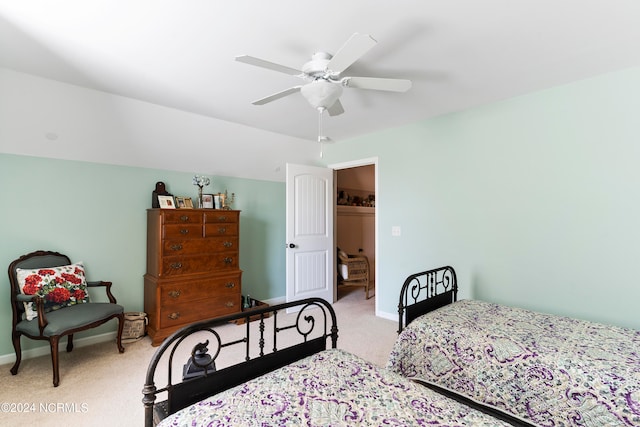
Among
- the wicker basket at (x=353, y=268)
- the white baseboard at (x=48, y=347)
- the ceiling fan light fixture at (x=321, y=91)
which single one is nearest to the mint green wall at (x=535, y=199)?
the wicker basket at (x=353, y=268)

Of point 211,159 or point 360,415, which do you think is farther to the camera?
point 211,159

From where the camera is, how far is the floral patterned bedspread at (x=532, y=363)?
149 centimetres

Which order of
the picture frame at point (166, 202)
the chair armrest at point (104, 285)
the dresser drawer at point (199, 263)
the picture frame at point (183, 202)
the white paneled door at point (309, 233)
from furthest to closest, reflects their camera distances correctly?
the white paneled door at point (309, 233), the picture frame at point (183, 202), the picture frame at point (166, 202), the dresser drawer at point (199, 263), the chair armrest at point (104, 285)

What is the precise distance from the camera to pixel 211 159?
4.01 meters

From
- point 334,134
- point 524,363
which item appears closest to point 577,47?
point 524,363

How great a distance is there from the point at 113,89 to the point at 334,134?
8.34ft

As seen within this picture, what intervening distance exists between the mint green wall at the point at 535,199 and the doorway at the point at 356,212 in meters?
2.35

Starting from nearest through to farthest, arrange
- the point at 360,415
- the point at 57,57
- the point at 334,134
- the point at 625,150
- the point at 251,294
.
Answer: the point at 360,415
the point at 57,57
the point at 625,150
the point at 334,134
the point at 251,294

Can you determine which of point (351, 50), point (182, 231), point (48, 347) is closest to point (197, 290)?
point (182, 231)

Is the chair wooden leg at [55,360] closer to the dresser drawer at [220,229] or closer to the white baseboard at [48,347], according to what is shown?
the white baseboard at [48,347]

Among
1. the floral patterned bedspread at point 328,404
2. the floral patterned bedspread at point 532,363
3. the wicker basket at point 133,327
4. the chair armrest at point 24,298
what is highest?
the chair armrest at point 24,298

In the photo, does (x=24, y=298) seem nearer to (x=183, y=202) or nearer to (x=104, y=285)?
(x=104, y=285)

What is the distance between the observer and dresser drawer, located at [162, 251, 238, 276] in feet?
11.0

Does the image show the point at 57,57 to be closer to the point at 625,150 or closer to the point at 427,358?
the point at 427,358
